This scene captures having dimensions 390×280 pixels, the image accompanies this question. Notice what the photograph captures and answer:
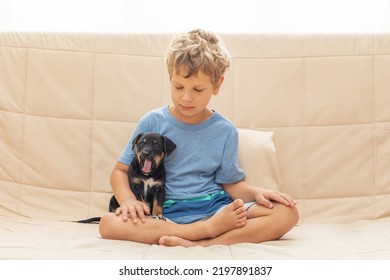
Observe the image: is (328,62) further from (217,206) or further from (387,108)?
(217,206)

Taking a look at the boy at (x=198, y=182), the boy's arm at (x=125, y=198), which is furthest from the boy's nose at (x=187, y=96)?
the boy's arm at (x=125, y=198)

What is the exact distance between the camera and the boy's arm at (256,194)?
68.3 inches

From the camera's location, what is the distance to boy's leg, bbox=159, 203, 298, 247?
1697mm

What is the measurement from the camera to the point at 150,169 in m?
1.81

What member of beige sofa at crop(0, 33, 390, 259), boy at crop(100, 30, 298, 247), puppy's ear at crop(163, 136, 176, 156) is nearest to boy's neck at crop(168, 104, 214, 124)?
boy at crop(100, 30, 298, 247)

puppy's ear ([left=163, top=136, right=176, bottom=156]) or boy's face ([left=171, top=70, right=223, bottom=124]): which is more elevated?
boy's face ([left=171, top=70, right=223, bottom=124])

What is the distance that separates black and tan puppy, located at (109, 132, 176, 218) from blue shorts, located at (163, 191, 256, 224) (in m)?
0.03

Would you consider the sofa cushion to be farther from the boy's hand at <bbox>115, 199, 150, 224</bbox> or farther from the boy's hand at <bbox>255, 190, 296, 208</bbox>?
the boy's hand at <bbox>115, 199, 150, 224</bbox>

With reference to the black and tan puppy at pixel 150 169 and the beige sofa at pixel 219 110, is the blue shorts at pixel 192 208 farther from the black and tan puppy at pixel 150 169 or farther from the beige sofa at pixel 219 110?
the beige sofa at pixel 219 110

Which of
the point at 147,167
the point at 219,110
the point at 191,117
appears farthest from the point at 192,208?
the point at 219,110

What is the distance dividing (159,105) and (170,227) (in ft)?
1.92

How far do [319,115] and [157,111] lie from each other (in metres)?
0.61
